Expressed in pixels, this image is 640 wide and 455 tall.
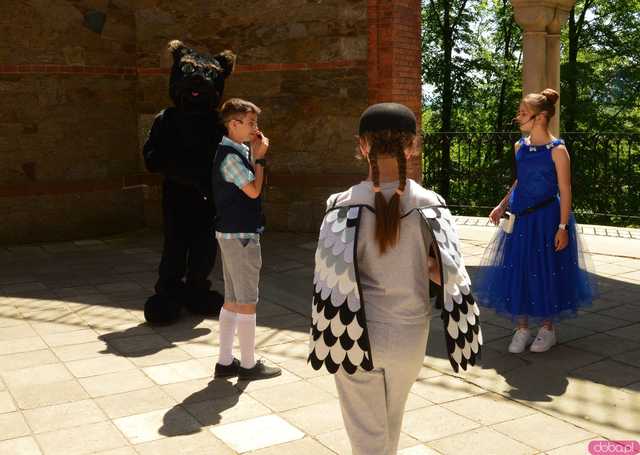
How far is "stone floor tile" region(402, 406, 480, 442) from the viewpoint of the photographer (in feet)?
13.7

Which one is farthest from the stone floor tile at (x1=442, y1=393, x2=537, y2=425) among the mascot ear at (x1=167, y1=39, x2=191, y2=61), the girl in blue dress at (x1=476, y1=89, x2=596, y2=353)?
the mascot ear at (x1=167, y1=39, x2=191, y2=61)

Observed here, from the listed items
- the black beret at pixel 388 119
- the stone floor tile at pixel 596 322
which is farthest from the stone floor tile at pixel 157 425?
the stone floor tile at pixel 596 322

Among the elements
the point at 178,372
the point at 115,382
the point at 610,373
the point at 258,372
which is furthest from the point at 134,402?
the point at 610,373

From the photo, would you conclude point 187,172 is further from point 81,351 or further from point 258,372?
point 258,372

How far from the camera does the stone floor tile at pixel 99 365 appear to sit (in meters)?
5.27

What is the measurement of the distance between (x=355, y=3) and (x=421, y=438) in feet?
23.2

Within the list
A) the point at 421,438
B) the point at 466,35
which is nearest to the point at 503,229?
the point at 421,438

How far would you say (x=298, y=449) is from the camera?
3.99 metres

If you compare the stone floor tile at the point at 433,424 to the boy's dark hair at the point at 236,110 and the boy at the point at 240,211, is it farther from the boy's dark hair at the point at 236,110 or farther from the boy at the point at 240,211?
the boy's dark hair at the point at 236,110

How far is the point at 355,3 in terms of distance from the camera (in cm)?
999

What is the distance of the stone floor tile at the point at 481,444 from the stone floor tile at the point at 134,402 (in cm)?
166

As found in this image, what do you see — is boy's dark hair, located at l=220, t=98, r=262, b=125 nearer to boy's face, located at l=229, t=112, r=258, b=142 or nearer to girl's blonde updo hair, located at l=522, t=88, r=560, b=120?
boy's face, located at l=229, t=112, r=258, b=142

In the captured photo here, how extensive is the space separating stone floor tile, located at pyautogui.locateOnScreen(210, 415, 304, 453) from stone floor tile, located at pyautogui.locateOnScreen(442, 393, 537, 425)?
0.96m

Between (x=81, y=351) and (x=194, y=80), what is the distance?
88.9 inches
